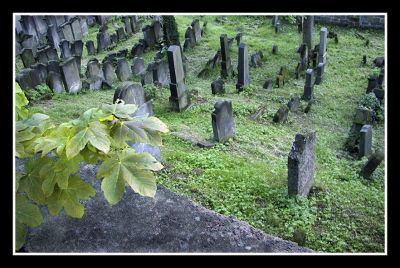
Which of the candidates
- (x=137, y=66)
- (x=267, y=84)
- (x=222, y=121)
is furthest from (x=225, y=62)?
(x=222, y=121)

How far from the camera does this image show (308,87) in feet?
35.8

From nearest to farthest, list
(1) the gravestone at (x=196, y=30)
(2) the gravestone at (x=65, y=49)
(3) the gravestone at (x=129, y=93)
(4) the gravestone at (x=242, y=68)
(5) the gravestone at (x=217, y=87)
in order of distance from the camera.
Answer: (3) the gravestone at (x=129, y=93), (5) the gravestone at (x=217, y=87), (4) the gravestone at (x=242, y=68), (2) the gravestone at (x=65, y=49), (1) the gravestone at (x=196, y=30)

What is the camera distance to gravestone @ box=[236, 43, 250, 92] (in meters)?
11.2

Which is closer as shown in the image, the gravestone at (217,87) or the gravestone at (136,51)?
the gravestone at (217,87)

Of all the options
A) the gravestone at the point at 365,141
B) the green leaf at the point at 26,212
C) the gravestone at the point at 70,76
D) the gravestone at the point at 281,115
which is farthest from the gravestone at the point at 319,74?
the green leaf at the point at 26,212

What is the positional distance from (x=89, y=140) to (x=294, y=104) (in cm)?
866

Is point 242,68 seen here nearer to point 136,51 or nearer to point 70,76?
point 70,76

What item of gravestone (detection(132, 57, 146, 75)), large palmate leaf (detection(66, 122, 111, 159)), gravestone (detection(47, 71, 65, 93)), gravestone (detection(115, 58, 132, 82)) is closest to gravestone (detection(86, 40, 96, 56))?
gravestone (detection(132, 57, 146, 75))

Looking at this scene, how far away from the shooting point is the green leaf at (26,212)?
2.17 metres

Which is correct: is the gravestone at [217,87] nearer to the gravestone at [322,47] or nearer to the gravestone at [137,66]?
the gravestone at [137,66]

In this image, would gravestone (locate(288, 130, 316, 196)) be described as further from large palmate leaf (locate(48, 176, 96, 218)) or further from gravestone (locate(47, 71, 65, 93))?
gravestone (locate(47, 71, 65, 93))

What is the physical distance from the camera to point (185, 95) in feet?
32.6

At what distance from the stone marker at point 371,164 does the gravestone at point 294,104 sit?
142 inches

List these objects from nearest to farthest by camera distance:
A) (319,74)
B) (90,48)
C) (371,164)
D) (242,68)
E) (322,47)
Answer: (371,164) → (242,68) → (319,74) → (322,47) → (90,48)
